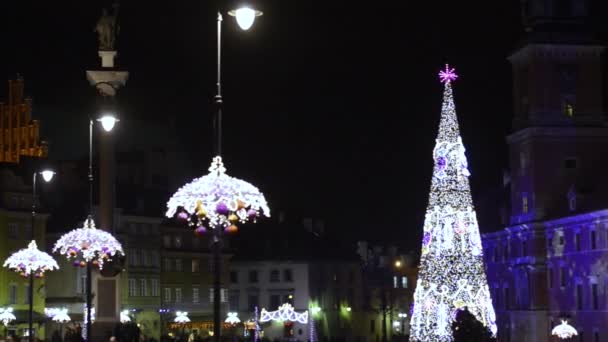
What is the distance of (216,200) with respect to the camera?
3394 cm

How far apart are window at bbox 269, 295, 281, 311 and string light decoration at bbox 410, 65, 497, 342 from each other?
1945 inches

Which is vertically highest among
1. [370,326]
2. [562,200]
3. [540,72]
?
[540,72]

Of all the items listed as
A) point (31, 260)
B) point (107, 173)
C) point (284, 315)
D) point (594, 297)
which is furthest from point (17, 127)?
point (107, 173)

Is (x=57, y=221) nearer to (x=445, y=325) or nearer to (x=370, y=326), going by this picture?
(x=445, y=325)

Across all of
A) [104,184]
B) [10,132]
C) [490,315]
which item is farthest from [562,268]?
[104,184]

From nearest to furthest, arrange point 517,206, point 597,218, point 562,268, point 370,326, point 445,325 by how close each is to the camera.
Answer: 1. point 445,325
2. point 597,218
3. point 562,268
4. point 517,206
5. point 370,326

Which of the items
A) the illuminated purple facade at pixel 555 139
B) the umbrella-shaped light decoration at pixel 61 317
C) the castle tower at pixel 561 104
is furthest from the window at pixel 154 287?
the castle tower at pixel 561 104

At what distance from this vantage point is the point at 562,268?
106188 millimetres

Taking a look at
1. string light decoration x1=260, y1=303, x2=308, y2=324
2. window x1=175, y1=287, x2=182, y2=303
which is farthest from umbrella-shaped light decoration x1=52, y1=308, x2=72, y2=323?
string light decoration x1=260, y1=303, x2=308, y2=324

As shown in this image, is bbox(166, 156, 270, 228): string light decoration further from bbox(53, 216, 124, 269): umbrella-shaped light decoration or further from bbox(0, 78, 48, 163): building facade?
bbox(0, 78, 48, 163): building facade

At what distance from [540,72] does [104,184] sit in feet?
219

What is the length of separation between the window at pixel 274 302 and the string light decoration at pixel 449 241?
1945 inches

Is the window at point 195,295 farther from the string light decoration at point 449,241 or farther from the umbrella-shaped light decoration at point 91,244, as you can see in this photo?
the umbrella-shaped light decoration at point 91,244

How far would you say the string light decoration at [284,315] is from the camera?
383 feet
